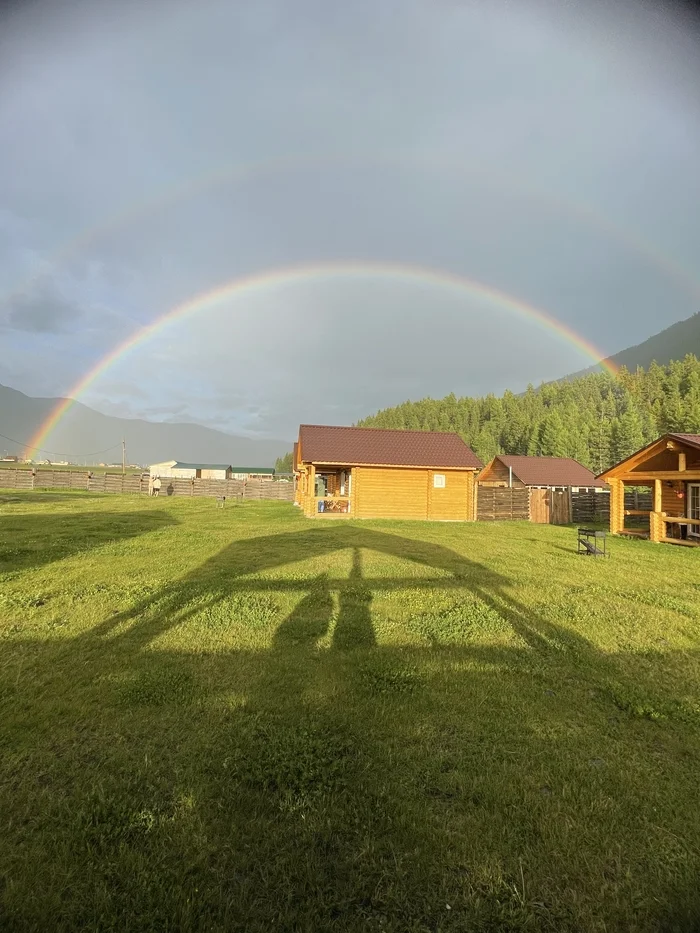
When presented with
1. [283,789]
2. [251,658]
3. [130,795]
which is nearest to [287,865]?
[283,789]

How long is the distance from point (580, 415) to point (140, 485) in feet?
328

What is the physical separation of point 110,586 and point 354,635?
5153 millimetres

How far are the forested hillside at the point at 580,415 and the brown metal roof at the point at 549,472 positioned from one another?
4195 centimetres

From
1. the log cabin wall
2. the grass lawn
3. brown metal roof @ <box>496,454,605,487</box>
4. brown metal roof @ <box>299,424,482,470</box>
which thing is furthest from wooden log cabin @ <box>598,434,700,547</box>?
brown metal roof @ <box>496,454,605,487</box>

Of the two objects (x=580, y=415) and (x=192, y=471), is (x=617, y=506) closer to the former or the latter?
(x=192, y=471)

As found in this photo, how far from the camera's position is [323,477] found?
37.9 m

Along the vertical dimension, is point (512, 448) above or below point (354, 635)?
above

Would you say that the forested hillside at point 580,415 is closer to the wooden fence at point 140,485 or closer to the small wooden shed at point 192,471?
the small wooden shed at point 192,471

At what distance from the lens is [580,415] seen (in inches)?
4225

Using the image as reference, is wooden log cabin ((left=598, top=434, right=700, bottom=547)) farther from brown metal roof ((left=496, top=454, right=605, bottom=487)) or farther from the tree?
the tree

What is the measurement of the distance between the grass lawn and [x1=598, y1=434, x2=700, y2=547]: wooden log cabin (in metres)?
12.3

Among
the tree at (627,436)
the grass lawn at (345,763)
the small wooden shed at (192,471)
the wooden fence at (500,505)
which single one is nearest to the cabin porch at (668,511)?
the wooden fence at (500,505)

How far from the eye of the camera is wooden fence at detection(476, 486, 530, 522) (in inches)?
1043

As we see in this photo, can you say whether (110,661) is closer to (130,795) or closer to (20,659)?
(20,659)
